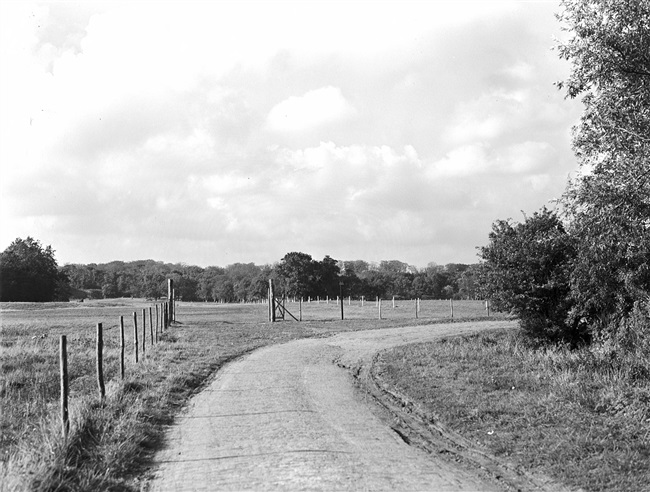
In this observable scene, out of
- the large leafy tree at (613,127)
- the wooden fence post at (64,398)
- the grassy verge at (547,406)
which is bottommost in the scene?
the grassy verge at (547,406)

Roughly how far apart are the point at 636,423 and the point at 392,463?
4183 millimetres

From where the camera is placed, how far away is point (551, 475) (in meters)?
7.15

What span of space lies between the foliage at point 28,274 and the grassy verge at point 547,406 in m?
73.0

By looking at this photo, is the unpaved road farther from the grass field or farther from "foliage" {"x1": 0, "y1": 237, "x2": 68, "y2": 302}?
"foliage" {"x1": 0, "y1": 237, "x2": 68, "y2": 302}

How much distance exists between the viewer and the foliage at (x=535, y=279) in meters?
20.3

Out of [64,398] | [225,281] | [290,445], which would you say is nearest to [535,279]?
[290,445]

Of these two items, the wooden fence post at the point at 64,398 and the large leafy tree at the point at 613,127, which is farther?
the large leafy tree at the point at 613,127

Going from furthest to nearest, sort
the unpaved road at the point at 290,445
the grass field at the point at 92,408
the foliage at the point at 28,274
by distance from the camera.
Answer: the foliage at the point at 28,274 < the grass field at the point at 92,408 < the unpaved road at the point at 290,445

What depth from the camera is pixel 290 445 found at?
27.6 feet

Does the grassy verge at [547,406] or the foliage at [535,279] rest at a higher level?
the foliage at [535,279]

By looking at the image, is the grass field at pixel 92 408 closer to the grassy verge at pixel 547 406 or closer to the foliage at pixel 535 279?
the grassy verge at pixel 547 406

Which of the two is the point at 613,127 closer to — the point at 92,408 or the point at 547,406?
the point at 547,406

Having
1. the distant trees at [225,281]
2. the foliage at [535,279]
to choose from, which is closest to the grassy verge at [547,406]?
the foliage at [535,279]

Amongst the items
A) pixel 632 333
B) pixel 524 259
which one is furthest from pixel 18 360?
pixel 632 333
